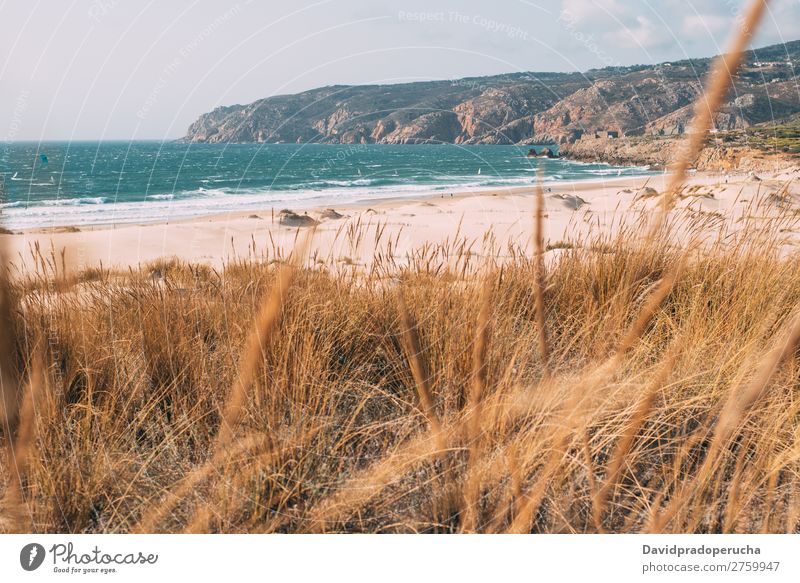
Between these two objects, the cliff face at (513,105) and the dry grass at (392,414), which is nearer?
the dry grass at (392,414)

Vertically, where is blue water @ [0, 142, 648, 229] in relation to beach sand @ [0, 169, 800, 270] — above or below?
above

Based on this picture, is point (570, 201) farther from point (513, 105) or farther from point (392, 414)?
point (392, 414)

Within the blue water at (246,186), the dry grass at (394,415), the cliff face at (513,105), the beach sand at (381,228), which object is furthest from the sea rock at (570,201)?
the dry grass at (394,415)

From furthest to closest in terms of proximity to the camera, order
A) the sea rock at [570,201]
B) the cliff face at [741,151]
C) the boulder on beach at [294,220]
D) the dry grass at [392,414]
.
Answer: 1. the cliff face at [741,151]
2. the sea rock at [570,201]
3. the boulder on beach at [294,220]
4. the dry grass at [392,414]

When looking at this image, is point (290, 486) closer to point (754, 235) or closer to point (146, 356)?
point (146, 356)

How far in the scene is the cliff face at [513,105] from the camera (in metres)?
5.04

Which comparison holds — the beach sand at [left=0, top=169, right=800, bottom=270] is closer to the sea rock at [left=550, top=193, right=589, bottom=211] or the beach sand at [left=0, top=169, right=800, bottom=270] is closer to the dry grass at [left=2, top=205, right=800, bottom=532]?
the sea rock at [left=550, top=193, right=589, bottom=211]

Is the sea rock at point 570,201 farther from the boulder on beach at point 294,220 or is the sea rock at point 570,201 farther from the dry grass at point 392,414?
the dry grass at point 392,414

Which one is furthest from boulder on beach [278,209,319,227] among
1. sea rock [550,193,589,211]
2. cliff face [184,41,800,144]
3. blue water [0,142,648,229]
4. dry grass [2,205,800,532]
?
dry grass [2,205,800,532]

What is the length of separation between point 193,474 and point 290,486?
30 centimetres

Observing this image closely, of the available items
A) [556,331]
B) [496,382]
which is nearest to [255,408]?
[496,382]

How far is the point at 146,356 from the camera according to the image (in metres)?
1.93

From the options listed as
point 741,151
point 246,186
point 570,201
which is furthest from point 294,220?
point 741,151

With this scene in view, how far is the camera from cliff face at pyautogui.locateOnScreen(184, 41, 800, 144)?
5.04 meters
